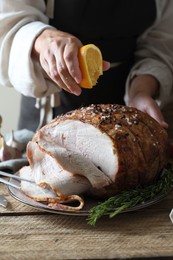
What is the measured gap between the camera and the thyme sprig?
2.69 feet

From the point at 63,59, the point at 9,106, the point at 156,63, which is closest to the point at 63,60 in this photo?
the point at 63,59

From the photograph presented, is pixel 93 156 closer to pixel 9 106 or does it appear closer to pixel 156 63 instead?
pixel 156 63

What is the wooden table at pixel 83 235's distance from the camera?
2.46 feet

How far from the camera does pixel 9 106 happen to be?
2.10m

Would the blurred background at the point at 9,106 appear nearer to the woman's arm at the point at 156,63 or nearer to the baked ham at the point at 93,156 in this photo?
the woman's arm at the point at 156,63

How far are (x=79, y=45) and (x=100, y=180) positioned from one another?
0.24 metres

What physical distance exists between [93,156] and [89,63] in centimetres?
16

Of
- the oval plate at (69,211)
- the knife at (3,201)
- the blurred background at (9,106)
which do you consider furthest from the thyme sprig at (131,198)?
the blurred background at (9,106)

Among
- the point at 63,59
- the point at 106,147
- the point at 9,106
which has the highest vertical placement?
the point at 63,59

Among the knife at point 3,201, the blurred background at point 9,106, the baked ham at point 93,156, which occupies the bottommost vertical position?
the blurred background at point 9,106

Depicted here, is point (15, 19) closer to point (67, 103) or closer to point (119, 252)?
point (67, 103)

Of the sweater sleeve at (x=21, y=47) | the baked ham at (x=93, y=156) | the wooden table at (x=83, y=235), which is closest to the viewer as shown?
the wooden table at (x=83, y=235)

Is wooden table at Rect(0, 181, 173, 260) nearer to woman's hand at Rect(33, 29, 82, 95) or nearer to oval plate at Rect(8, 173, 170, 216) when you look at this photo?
oval plate at Rect(8, 173, 170, 216)

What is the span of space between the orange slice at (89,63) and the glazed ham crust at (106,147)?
0.20 feet
